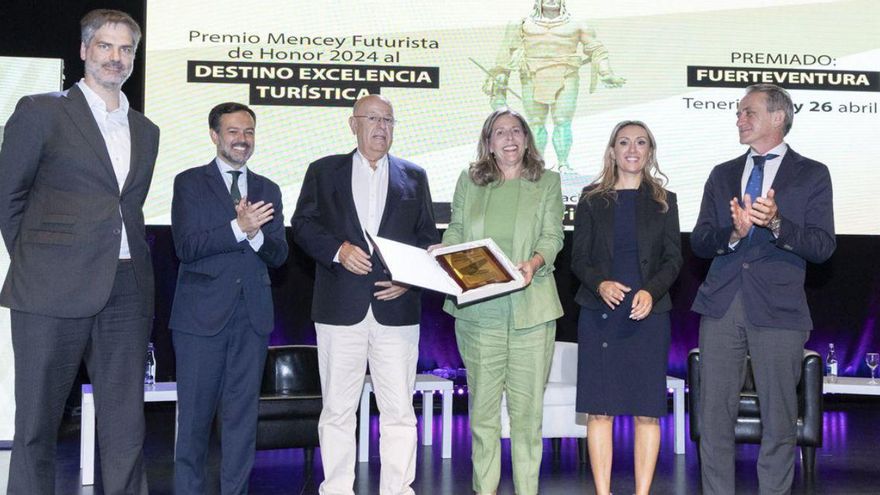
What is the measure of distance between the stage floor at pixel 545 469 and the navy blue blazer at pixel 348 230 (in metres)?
1.21

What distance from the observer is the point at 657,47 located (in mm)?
6938

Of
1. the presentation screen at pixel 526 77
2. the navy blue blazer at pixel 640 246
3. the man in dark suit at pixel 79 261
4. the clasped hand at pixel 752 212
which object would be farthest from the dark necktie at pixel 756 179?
the presentation screen at pixel 526 77

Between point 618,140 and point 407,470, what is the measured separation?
1662 mm

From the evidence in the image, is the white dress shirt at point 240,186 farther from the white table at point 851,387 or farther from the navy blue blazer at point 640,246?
the white table at point 851,387

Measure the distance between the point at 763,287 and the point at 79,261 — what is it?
8.25ft

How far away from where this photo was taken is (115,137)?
10.5ft

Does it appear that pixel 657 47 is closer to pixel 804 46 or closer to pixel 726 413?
pixel 804 46

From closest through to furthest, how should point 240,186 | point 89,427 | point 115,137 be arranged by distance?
point 115,137, point 240,186, point 89,427

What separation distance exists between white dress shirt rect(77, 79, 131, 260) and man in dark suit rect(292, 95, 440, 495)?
3.22 ft

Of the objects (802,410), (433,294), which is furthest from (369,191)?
(433,294)

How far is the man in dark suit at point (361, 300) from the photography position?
396cm

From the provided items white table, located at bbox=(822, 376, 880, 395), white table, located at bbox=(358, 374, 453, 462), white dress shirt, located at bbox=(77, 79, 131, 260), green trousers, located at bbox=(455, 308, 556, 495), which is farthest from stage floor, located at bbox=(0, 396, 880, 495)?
white dress shirt, located at bbox=(77, 79, 131, 260)

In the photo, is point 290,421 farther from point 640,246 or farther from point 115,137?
point 115,137

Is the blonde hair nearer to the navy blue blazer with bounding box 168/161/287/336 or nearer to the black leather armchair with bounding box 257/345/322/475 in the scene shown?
the navy blue blazer with bounding box 168/161/287/336
